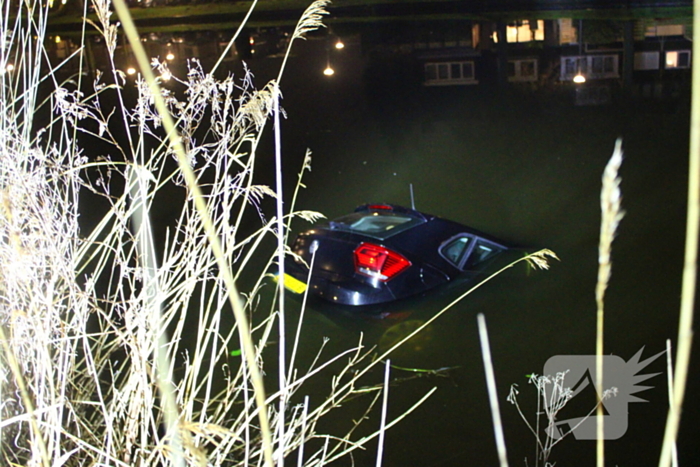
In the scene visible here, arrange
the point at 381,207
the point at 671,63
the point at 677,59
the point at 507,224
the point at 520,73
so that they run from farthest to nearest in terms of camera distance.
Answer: the point at 520,73 < the point at 677,59 < the point at 671,63 < the point at 507,224 < the point at 381,207

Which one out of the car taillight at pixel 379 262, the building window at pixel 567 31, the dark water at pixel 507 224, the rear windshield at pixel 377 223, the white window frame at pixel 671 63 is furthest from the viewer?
the building window at pixel 567 31

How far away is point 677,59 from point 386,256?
618 inches

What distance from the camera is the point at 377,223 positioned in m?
5.28

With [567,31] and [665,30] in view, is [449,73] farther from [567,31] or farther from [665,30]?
[665,30]

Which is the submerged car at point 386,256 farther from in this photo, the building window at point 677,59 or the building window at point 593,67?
the building window at point 677,59

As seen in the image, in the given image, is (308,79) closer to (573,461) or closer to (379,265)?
(379,265)

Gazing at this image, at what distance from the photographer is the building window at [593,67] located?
1688cm

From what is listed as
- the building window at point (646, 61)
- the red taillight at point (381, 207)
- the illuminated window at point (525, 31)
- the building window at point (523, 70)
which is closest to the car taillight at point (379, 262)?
the red taillight at point (381, 207)

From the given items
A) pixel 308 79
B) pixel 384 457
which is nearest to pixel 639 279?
pixel 384 457

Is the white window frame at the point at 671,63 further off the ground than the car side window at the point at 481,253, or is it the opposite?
the white window frame at the point at 671,63

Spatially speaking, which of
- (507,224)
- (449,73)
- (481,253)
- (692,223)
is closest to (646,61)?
(449,73)

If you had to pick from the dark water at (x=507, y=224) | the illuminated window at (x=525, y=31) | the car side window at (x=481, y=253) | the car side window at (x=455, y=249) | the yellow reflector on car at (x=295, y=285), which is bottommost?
the dark water at (x=507, y=224)

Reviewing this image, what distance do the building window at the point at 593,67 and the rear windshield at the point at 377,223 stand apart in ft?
43.8

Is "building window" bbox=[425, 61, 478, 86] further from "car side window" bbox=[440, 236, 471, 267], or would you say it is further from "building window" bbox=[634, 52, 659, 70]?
"car side window" bbox=[440, 236, 471, 267]
